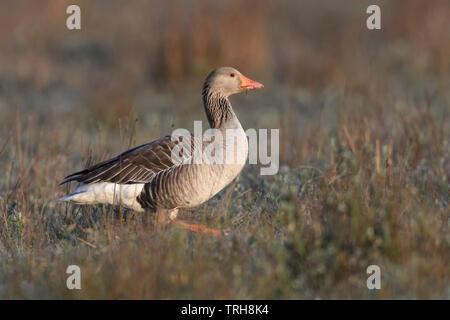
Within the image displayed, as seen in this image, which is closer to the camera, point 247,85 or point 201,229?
point 201,229

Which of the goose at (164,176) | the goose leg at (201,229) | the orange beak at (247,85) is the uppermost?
the orange beak at (247,85)

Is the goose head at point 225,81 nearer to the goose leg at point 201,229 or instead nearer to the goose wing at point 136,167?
the goose wing at point 136,167

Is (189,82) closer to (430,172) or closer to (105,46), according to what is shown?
(105,46)

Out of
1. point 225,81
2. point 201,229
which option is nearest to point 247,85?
point 225,81

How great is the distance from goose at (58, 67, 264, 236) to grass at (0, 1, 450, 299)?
0.65ft

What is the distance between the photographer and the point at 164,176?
5.44 meters

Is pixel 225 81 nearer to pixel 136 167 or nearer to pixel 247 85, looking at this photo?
pixel 247 85

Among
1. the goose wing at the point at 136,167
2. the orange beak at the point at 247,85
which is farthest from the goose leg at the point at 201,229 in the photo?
the orange beak at the point at 247,85

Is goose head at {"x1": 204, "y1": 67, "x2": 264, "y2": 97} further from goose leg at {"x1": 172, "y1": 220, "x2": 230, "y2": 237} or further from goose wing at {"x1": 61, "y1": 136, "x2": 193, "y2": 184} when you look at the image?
goose leg at {"x1": 172, "y1": 220, "x2": 230, "y2": 237}

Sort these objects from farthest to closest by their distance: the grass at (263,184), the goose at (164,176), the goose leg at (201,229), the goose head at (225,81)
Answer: the goose head at (225,81)
the goose at (164,176)
the goose leg at (201,229)
the grass at (263,184)

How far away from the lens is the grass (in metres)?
4.18

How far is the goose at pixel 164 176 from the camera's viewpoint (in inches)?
211

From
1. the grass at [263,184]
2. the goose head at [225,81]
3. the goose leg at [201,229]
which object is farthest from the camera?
the goose head at [225,81]

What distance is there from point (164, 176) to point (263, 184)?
165cm
